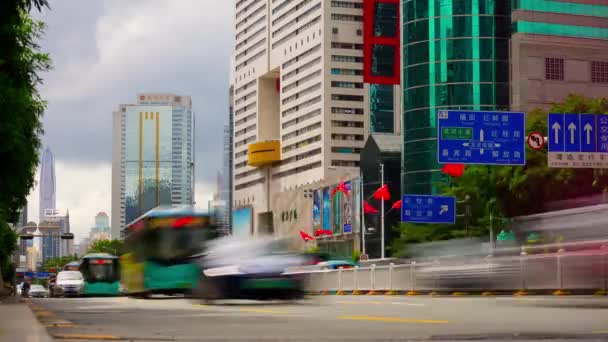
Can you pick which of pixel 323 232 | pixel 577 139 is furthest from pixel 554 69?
pixel 577 139

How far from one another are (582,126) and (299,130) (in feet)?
411

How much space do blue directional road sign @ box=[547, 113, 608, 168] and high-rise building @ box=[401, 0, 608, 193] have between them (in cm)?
6010

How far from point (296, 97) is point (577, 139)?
12653cm

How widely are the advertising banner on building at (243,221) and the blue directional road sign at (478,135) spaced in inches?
5061

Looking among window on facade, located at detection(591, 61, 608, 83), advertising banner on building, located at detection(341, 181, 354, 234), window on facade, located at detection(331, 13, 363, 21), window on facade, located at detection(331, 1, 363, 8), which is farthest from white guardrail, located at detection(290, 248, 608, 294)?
window on facade, located at detection(331, 1, 363, 8)

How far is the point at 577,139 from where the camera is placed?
38406 mm

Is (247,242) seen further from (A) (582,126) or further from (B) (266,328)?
(A) (582,126)

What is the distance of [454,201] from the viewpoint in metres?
65.6

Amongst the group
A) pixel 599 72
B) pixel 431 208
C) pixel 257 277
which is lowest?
pixel 257 277

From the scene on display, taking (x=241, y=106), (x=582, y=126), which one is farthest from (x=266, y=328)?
(x=241, y=106)

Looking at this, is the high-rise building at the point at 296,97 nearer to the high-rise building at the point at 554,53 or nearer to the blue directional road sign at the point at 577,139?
the high-rise building at the point at 554,53

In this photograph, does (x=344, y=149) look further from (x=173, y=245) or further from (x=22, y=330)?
(x=22, y=330)

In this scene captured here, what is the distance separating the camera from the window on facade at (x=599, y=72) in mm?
99625

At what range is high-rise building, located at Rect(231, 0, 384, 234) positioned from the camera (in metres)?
154
